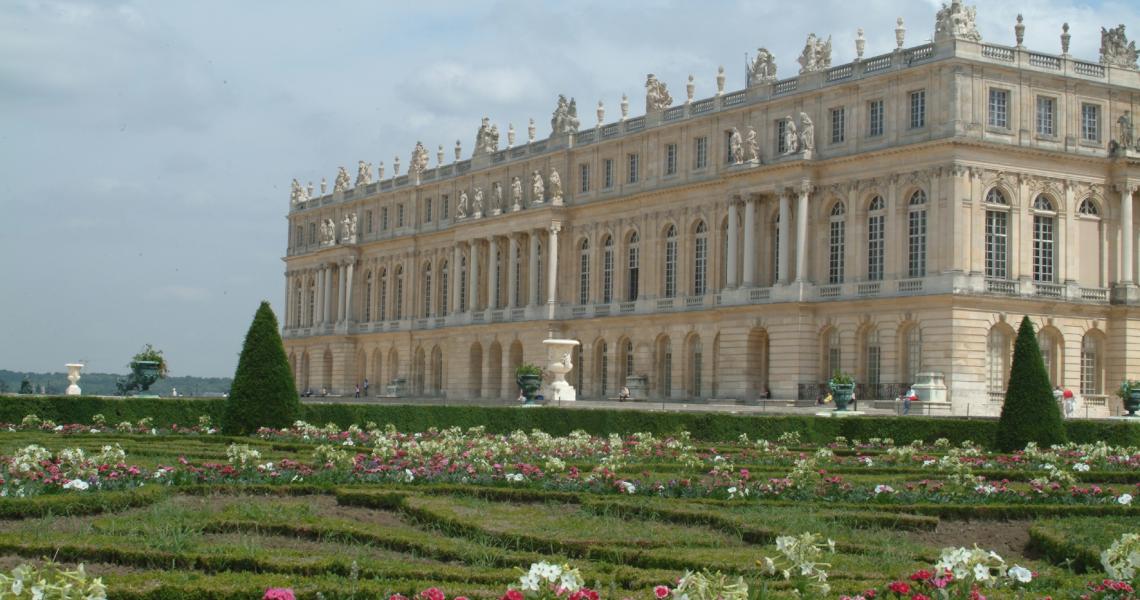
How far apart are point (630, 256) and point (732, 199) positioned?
967 cm

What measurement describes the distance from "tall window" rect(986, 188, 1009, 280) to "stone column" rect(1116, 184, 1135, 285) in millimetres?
4643

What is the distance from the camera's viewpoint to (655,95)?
2594 inches

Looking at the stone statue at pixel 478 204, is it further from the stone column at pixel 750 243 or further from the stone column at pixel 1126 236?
the stone column at pixel 1126 236

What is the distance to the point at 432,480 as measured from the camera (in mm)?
18734

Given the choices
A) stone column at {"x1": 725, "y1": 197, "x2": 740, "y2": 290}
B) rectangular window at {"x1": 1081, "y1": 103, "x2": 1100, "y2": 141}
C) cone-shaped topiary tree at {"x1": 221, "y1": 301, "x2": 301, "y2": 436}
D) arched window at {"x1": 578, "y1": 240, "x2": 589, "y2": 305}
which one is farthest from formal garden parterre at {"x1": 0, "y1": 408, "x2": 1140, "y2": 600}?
arched window at {"x1": 578, "y1": 240, "x2": 589, "y2": 305}

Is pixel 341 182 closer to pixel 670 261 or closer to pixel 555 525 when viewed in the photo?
pixel 670 261

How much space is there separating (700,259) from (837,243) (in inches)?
346

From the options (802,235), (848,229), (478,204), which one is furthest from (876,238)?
(478,204)

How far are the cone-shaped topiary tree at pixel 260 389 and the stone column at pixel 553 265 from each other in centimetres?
3882

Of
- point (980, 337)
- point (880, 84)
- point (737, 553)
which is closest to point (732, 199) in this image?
point (880, 84)

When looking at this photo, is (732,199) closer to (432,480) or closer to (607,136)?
(607,136)

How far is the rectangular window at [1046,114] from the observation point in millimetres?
50719

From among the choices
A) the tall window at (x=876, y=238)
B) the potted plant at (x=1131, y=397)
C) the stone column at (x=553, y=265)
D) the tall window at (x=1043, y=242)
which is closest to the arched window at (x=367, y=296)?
the stone column at (x=553, y=265)

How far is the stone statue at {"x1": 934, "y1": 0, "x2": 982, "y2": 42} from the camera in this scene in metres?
49.5
